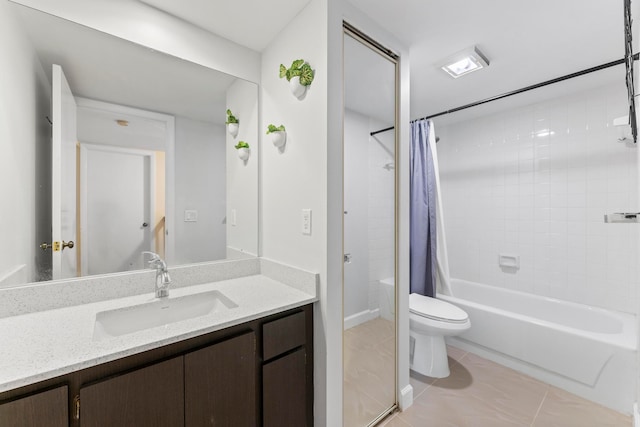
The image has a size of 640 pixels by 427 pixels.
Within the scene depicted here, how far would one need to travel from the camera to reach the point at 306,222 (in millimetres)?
1342

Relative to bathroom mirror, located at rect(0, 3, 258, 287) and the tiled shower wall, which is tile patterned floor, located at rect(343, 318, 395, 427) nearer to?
bathroom mirror, located at rect(0, 3, 258, 287)

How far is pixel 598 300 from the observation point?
2146 mm

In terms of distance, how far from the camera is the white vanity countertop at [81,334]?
712 millimetres

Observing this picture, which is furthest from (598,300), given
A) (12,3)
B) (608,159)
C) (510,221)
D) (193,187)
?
(12,3)

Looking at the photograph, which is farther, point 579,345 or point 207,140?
point 579,345

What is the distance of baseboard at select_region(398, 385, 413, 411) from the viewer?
1.64 meters

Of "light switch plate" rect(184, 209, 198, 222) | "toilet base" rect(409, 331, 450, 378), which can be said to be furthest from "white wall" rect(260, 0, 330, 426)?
"toilet base" rect(409, 331, 450, 378)

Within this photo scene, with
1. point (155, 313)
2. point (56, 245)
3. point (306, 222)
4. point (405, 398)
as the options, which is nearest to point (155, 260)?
point (155, 313)

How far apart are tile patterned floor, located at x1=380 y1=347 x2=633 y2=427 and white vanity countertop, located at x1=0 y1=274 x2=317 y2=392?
2.84 feet

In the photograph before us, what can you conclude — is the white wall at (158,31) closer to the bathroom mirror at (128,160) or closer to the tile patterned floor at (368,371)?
the bathroom mirror at (128,160)

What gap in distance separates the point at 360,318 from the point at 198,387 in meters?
0.87

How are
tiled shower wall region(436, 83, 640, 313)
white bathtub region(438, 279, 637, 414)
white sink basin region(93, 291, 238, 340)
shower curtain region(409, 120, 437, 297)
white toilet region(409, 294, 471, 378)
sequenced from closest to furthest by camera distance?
white sink basin region(93, 291, 238, 340) < white bathtub region(438, 279, 637, 414) < white toilet region(409, 294, 471, 378) < tiled shower wall region(436, 83, 640, 313) < shower curtain region(409, 120, 437, 297)

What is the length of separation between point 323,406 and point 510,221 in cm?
250

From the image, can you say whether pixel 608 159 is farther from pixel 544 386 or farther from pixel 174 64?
pixel 174 64
